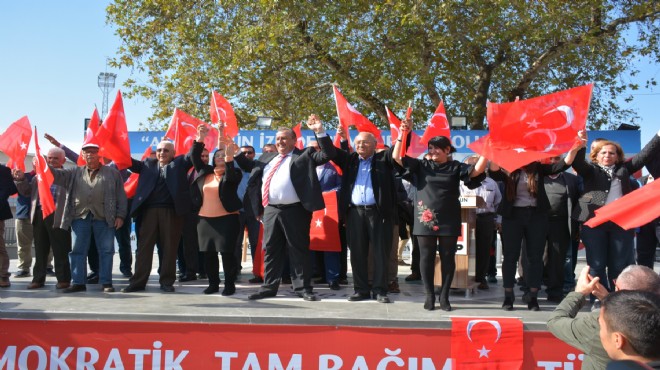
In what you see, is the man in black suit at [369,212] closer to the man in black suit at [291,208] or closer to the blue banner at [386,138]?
the man in black suit at [291,208]

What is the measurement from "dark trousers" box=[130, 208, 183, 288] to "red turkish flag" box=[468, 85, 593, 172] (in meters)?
3.43

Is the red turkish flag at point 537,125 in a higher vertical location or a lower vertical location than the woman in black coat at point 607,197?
higher

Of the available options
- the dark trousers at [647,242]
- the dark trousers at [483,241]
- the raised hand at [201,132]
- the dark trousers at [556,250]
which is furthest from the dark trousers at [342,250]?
the dark trousers at [647,242]

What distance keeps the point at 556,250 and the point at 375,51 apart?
9508 mm

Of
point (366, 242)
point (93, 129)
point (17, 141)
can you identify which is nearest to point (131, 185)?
point (93, 129)

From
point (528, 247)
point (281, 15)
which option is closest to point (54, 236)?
point (528, 247)

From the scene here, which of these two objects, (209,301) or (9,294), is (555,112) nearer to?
(209,301)

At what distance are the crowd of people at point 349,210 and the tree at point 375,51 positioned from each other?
6909 millimetres

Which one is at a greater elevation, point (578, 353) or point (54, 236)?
point (54, 236)

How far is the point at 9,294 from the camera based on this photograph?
6473 mm

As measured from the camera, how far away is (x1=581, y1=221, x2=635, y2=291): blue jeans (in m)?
5.69

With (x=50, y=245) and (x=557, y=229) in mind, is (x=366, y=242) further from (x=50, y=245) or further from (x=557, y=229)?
(x=50, y=245)

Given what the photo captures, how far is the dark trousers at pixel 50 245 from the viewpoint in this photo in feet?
22.5

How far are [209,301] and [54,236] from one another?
212 centimetres
